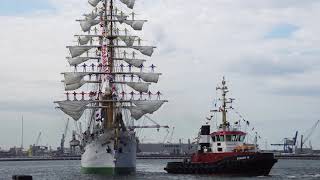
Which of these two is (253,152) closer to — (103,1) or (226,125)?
(226,125)

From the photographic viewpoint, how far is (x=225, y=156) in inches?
3814

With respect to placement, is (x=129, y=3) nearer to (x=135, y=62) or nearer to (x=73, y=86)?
(x=135, y=62)

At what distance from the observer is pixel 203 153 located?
10131 cm

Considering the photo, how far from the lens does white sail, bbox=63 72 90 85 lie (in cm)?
12581

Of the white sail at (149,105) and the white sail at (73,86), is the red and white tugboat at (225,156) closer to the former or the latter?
the white sail at (149,105)

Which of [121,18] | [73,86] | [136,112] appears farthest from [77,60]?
[136,112]

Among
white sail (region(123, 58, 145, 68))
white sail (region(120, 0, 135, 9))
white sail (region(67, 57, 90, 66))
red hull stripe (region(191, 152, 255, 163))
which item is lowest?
red hull stripe (region(191, 152, 255, 163))

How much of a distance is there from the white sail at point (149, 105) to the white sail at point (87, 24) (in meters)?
16.9

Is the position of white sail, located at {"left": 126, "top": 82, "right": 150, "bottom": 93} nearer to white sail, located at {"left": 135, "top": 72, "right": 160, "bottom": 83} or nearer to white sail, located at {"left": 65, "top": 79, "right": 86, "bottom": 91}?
white sail, located at {"left": 135, "top": 72, "right": 160, "bottom": 83}

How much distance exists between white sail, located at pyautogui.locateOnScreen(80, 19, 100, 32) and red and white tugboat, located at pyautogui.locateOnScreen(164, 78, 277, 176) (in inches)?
1407

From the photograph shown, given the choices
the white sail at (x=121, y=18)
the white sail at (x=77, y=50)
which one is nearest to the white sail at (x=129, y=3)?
the white sail at (x=121, y=18)

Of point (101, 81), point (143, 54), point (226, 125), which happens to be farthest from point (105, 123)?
point (226, 125)

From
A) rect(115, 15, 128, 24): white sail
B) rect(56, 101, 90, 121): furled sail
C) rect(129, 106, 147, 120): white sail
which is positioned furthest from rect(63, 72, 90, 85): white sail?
rect(115, 15, 128, 24): white sail

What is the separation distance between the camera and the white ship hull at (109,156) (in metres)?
105
